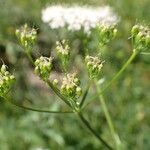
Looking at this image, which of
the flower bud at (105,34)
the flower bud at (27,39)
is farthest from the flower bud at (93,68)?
the flower bud at (27,39)

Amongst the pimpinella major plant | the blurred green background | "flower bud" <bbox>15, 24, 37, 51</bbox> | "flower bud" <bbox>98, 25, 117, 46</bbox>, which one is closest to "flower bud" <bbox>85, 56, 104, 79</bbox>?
the pimpinella major plant

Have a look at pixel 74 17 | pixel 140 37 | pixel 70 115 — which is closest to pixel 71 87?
pixel 140 37

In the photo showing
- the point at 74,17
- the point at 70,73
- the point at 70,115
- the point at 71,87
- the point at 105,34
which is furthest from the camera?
the point at 70,115

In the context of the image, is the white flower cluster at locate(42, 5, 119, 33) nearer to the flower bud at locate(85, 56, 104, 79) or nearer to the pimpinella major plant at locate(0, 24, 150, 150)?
the pimpinella major plant at locate(0, 24, 150, 150)

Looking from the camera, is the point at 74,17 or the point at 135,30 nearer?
the point at 135,30

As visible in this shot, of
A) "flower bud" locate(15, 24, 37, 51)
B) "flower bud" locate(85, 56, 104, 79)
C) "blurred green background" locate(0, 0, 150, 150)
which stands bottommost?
"blurred green background" locate(0, 0, 150, 150)

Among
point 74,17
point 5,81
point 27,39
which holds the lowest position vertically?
point 74,17

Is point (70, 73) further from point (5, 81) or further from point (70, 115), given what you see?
point (70, 115)

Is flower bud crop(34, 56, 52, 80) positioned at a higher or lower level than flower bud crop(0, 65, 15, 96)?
higher
